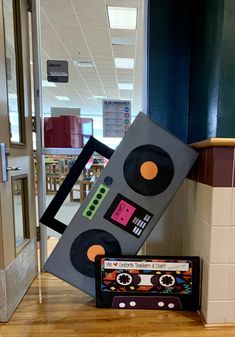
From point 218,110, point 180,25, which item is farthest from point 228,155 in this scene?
point 180,25

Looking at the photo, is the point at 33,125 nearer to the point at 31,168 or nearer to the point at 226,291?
the point at 31,168

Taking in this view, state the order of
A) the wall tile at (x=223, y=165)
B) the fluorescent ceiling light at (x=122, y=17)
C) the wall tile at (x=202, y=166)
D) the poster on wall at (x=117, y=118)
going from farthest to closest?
the fluorescent ceiling light at (x=122, y=17) → the poster on wall at (x=117, y=118) → the wall tile at (x=202, y=166) → the wall tile at (x=223, y=165)

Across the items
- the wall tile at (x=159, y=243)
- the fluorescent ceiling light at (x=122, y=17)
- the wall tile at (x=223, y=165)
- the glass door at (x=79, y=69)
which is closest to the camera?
the wall tile at (x=223, y=165)

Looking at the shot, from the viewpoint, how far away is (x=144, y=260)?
1.29 meters

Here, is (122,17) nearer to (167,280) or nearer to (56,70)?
(56,70)

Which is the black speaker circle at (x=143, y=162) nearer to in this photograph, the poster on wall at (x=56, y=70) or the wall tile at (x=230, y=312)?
the wall tile at (x=230, y=312)

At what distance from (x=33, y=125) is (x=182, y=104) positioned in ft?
3.49

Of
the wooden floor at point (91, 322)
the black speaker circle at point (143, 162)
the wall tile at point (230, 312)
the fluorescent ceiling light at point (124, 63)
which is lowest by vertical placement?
the wooden floor at point (91, 322)

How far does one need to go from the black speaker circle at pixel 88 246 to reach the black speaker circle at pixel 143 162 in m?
0.32

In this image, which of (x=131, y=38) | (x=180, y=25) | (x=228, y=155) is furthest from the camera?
(x=131, y=38)

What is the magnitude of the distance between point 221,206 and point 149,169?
40 cm

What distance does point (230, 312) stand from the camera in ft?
3.83

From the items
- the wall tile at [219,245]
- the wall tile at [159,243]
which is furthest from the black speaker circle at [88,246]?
the wall tile at [219,245]

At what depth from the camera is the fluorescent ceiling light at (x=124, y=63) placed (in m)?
4.25
